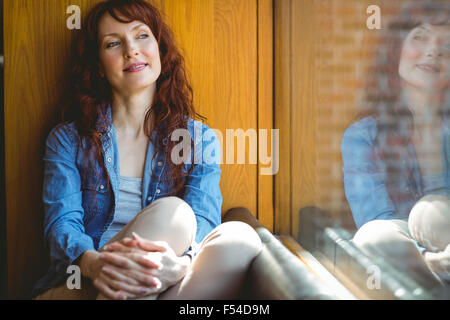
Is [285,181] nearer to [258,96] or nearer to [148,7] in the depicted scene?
[258,96]

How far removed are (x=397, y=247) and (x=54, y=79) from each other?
53.9 inches

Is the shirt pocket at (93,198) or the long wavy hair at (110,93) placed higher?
the long wavy hair at (110,93)

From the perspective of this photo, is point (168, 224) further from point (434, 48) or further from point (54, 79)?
point (54, 79)

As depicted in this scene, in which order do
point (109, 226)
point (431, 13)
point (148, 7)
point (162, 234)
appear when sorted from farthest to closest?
1. point (148, 7)
2. point (109, 226)
3. point (162, 234)
4. point (431, 13)

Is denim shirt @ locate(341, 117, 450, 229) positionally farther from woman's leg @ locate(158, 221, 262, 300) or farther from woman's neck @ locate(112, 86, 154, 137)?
woman's neck @ locate(112, 86, 154, 137)

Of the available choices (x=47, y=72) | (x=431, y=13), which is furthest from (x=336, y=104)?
(x=47, y=72)

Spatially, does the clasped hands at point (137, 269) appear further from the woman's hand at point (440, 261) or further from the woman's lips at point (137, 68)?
the woman's lips at point (137, 68)

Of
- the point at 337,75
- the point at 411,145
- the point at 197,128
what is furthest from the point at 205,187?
the point at 411,145

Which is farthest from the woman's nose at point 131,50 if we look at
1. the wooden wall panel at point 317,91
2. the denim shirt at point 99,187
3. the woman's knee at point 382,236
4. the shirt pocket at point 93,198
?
the woman's knee at point 382,236

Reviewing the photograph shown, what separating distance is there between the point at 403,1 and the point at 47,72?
4.35 ft

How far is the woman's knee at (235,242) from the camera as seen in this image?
36.3 inches

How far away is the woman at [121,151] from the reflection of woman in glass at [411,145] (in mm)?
362

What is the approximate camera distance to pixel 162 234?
0.94 metres

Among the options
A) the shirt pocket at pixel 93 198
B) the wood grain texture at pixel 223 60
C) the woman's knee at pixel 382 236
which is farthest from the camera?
the wood grain texture at pixel 223 60
